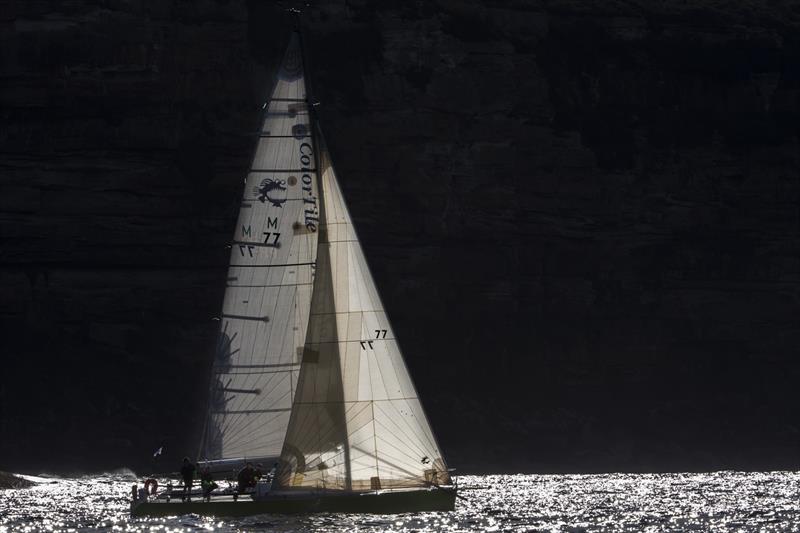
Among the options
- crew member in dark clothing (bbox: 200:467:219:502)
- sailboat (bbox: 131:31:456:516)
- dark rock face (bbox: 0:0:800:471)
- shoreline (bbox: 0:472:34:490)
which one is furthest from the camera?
dark rock face (bbox: 0:0:800:471)

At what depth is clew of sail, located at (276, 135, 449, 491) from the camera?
4406 centimetres

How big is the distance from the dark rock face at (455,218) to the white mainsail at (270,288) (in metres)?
45.2

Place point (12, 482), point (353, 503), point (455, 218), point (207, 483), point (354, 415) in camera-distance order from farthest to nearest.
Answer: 1. point (455, 218)
2. point (12, 482)
3. point (207, 483)
4. point (354, 415)
5. point (353, 503)

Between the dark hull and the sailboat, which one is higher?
the sailboat

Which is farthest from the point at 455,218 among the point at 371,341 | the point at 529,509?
the point at 371,341

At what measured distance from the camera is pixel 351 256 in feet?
149

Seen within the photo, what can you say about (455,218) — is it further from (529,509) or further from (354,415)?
(354,415)

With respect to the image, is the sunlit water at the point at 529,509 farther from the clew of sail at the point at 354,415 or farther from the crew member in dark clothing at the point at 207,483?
the clew of sail at the point at 354,415

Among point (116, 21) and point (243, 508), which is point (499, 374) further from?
point (243, 508)

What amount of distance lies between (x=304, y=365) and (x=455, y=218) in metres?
53.5

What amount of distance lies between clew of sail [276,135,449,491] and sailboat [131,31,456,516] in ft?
0.08

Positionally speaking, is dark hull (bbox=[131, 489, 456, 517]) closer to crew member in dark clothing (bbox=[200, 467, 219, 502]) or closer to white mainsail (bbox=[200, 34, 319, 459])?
crew member in dark clothing (bbox=[200, 467, 219, 502])

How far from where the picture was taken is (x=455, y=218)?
321ft

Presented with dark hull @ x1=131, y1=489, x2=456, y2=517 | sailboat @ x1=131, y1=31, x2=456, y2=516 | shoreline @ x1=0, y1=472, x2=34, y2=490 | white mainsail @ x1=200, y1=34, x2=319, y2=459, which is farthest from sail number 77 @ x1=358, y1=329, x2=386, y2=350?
shoreline @ x1=0, y1=472, x2=34, y2=490
